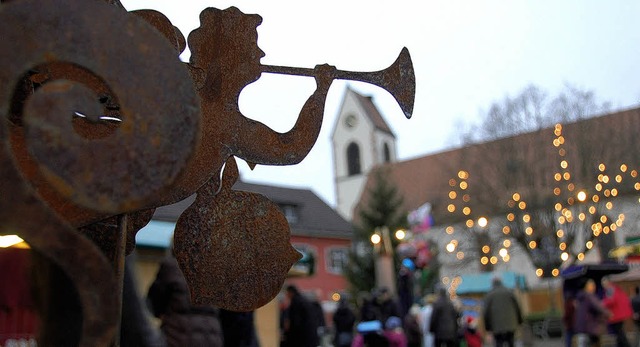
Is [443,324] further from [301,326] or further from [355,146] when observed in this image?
[355,146]

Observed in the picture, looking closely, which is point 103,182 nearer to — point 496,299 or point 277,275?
point 277,275

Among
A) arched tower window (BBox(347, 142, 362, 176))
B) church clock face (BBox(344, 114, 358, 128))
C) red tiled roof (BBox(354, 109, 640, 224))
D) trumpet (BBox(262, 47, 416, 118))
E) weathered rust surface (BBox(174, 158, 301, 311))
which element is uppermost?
church clock face (BBox(344, 114, 358, 128))

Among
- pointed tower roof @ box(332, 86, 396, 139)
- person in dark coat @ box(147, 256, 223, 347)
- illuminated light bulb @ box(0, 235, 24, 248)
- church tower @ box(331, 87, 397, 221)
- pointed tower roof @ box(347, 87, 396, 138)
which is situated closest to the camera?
illuminated light bulb @ box(0, 235, 24, 248)

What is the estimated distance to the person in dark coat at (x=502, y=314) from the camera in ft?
42.5

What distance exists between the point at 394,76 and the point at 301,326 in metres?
6.20

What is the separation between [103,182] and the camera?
36.9 inches

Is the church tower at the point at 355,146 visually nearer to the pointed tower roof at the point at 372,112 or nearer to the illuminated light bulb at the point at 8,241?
the pointed tower roof at the point at 372,112

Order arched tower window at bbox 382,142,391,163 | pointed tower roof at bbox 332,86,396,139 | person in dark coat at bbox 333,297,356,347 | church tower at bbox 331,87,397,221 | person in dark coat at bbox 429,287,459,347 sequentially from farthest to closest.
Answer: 1. arched tower window at bbox 382,142,391,163
2. pointed tower roof at bbox 332,86,396,139
3. church tower at bbox 331,87,397,221
4. person in dark coat at bbox 333,297,356,347
5. person in dark coat at bbox 429,287,459,347

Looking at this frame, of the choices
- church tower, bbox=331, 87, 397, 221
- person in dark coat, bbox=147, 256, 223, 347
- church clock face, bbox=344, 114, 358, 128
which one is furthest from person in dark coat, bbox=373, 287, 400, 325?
church clock face, bbox=344, 114, 358, 128

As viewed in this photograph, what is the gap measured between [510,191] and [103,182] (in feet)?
109

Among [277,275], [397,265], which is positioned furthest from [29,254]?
[397,265]

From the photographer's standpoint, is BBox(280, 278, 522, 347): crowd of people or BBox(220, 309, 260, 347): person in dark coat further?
BBox(280, 278, 522, 347): crowd of people

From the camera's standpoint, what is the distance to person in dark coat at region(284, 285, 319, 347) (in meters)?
7.78

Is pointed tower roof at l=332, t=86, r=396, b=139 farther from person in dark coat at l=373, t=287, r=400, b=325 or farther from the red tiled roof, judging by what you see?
person in dark coat at l=373, t=287, r=400, b=325
